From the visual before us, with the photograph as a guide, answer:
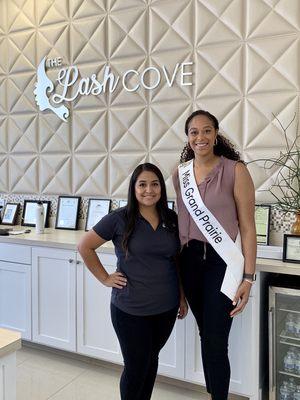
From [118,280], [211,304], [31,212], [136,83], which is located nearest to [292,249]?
[211,304]

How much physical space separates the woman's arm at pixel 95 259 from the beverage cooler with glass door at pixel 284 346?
943mm

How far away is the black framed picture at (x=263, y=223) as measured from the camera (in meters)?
2.72

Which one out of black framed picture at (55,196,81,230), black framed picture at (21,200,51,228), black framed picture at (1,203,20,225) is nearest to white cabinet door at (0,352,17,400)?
black framed picture at (55,196,81,230)

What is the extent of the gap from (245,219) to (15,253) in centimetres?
196

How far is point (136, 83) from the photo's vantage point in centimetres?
320

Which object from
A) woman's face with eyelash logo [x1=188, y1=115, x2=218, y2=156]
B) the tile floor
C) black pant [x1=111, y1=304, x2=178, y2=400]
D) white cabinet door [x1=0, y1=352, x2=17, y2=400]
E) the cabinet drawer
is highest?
woman's face with eyelash logo [x1=188, y1=115, x2=218, y2=156]

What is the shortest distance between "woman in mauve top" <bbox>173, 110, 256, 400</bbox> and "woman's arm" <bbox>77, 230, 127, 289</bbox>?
330mm

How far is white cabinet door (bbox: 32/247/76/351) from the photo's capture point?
2826 millimetres

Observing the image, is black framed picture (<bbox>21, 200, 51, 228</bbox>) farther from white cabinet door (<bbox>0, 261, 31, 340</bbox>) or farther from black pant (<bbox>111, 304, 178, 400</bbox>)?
black pant (<bbox>111, 304, 178, 400</bbox>)

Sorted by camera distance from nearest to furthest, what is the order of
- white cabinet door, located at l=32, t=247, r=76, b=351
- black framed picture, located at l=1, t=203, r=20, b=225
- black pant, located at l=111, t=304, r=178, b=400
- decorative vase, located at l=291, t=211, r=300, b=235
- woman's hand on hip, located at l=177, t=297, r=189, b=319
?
1. black pant, located at l=111, t=304, r=178, b=400
2. woman's hand on hip, located at l=177, t=297, r=189, b=319
3. decorative vase, located at l=291, t=211, r=300, b=235
4. white cabinet door, located at l=32, t=247, r=76, b=351
5. black framed picture, located at l=1, t=203, r=20, b=225

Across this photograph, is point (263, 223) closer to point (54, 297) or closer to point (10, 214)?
point (54, 297)

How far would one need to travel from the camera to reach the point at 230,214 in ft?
6.16

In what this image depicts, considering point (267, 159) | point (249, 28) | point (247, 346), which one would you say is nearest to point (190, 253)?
point (247, 346)

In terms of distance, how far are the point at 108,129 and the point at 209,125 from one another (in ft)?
5.23
